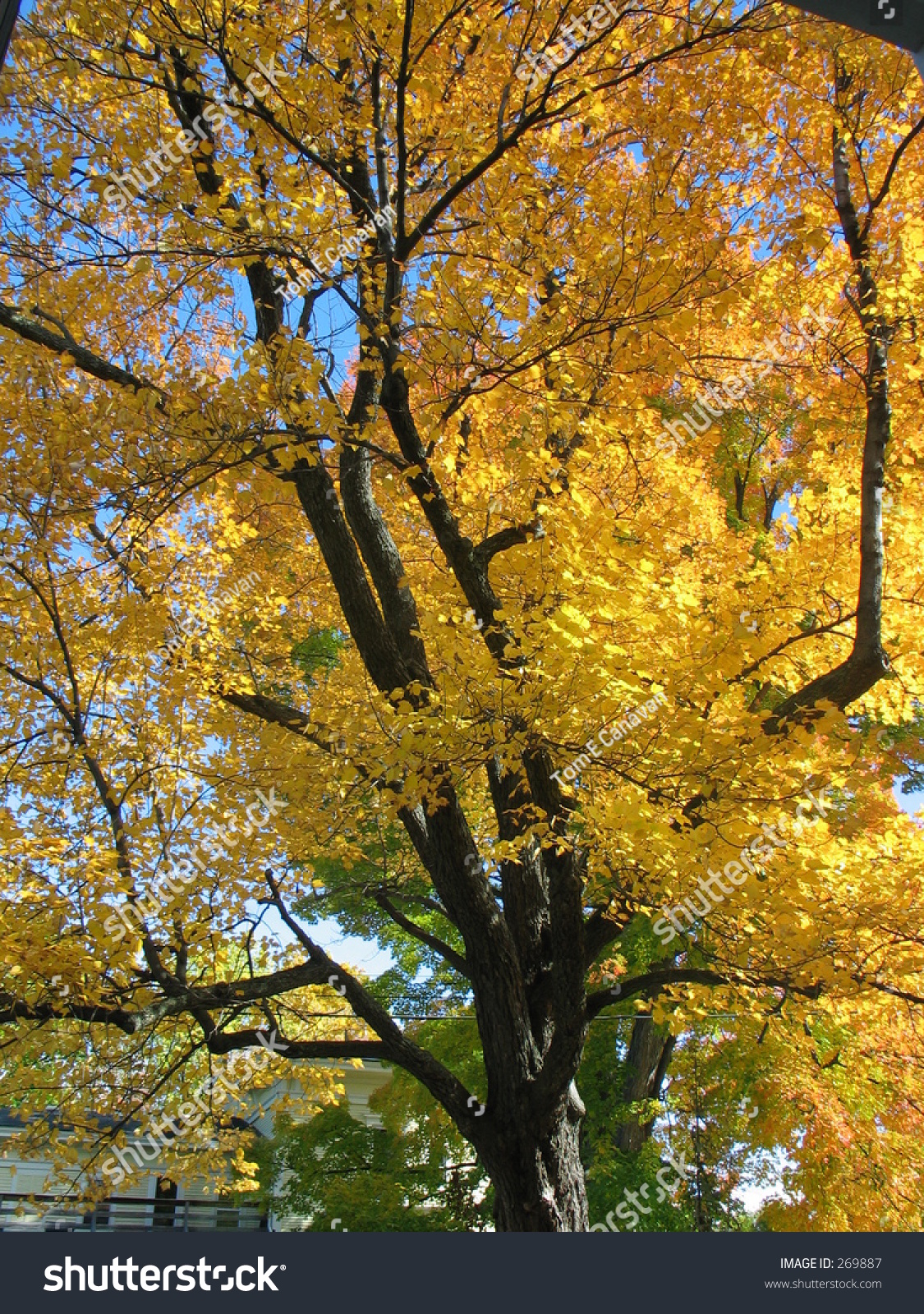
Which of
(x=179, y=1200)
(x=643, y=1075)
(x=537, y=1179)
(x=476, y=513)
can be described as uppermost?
(x=476, y=513)

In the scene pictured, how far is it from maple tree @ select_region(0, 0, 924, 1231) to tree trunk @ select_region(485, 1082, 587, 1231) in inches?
1.0

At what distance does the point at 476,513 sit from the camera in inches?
242

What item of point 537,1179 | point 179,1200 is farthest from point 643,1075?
point 179,1200

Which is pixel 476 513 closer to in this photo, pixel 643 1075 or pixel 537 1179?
pixel 537 1179

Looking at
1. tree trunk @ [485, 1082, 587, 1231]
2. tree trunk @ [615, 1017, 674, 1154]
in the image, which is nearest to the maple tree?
tree trunk @ [485, 1082, 587, 1231]

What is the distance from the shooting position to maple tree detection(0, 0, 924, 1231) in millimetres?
4082

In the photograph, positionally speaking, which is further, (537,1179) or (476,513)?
(476,513)

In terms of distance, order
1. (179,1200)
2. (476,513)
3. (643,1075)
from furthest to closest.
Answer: (179,1200) → (643,1075) → (476,513)

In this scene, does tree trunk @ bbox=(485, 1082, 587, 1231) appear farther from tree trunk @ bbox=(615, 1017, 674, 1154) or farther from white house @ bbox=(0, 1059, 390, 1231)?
white house @ bbox=(0, 1059, 390, 1231)

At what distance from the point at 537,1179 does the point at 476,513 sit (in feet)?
13.9

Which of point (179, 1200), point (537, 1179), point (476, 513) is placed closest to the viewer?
point (537, 1179)

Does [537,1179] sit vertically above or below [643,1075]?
below

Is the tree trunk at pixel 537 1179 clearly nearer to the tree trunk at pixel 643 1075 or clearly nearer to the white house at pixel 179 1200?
the tree trunk at pixel 643 1075

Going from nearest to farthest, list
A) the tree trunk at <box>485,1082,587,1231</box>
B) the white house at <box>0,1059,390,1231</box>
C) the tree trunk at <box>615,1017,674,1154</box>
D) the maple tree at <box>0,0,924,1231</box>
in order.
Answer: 1. the maple tree at <box>0,0,924,1231</box>
2. the tree trunk at <box>485,1082,587,1231</box>
3. the tree trunk at <box>615,1017,674,1154</box>
4. the white house at <box>0,1059,390,1231</box>
